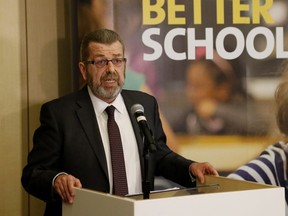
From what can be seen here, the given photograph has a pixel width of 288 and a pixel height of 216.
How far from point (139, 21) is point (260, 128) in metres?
0.95

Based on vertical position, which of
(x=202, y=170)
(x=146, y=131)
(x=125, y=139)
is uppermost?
(x=146, y=131)

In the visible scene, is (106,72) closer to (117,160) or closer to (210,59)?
(117,160)

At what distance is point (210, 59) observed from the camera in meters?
3.14

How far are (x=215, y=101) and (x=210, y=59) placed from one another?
0.25 metres

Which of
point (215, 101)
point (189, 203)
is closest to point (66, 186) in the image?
point (189, 203)

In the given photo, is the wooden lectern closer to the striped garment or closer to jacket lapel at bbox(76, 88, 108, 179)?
jacket lapel at bbox(76, 88, 108, 179)

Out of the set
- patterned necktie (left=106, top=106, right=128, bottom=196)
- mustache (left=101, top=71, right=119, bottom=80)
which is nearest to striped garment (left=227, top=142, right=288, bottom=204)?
patterned necktie (left=106, top=106, right=128, bottom=196)

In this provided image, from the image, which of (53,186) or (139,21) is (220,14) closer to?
(139,21)

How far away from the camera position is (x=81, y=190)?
1.90 meters

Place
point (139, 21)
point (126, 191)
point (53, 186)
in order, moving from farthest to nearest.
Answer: point (139, 21) → point (126, 191) → point (53, 186)

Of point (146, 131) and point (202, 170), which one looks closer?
point (146, 131)

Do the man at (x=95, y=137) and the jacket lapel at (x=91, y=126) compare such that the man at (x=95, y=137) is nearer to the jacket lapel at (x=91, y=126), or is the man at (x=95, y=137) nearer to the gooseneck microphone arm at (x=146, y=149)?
the jacket lapel at (x=91, y=126)

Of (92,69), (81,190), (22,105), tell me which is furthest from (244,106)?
(81,190)

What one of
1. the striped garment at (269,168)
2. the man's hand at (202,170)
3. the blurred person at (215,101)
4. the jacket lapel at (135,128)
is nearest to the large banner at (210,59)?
the blurred person at (215,101)
